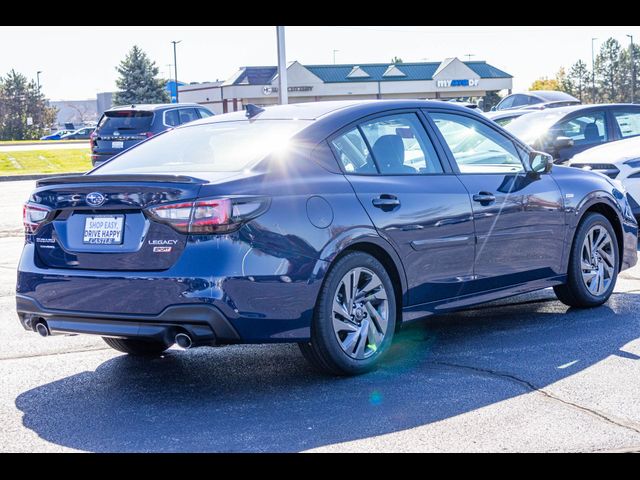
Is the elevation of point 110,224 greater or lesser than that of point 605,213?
greater

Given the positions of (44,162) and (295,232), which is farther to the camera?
(44,162)

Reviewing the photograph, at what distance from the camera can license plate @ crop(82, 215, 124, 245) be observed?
17.7ft

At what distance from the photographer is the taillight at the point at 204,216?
5.22 m

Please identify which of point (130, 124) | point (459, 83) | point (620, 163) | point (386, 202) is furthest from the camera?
point (459, 83)

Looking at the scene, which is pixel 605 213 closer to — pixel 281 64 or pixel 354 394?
pixel 354 394

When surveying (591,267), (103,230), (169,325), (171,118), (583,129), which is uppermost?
(171,118)

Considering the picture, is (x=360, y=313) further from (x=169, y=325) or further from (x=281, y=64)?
(x=281, y=64)

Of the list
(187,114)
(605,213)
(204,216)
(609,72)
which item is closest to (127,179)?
(204,216)

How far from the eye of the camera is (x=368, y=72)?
91.5 metres

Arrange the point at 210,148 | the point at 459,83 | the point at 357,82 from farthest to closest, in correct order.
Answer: the point at 459,83 → the point at 357,82 → the point at 210,148

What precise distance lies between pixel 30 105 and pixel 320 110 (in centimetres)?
9739

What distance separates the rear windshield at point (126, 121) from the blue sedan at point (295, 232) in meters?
14.1

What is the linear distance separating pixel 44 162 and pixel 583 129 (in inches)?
1025

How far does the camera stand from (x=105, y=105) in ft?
472
